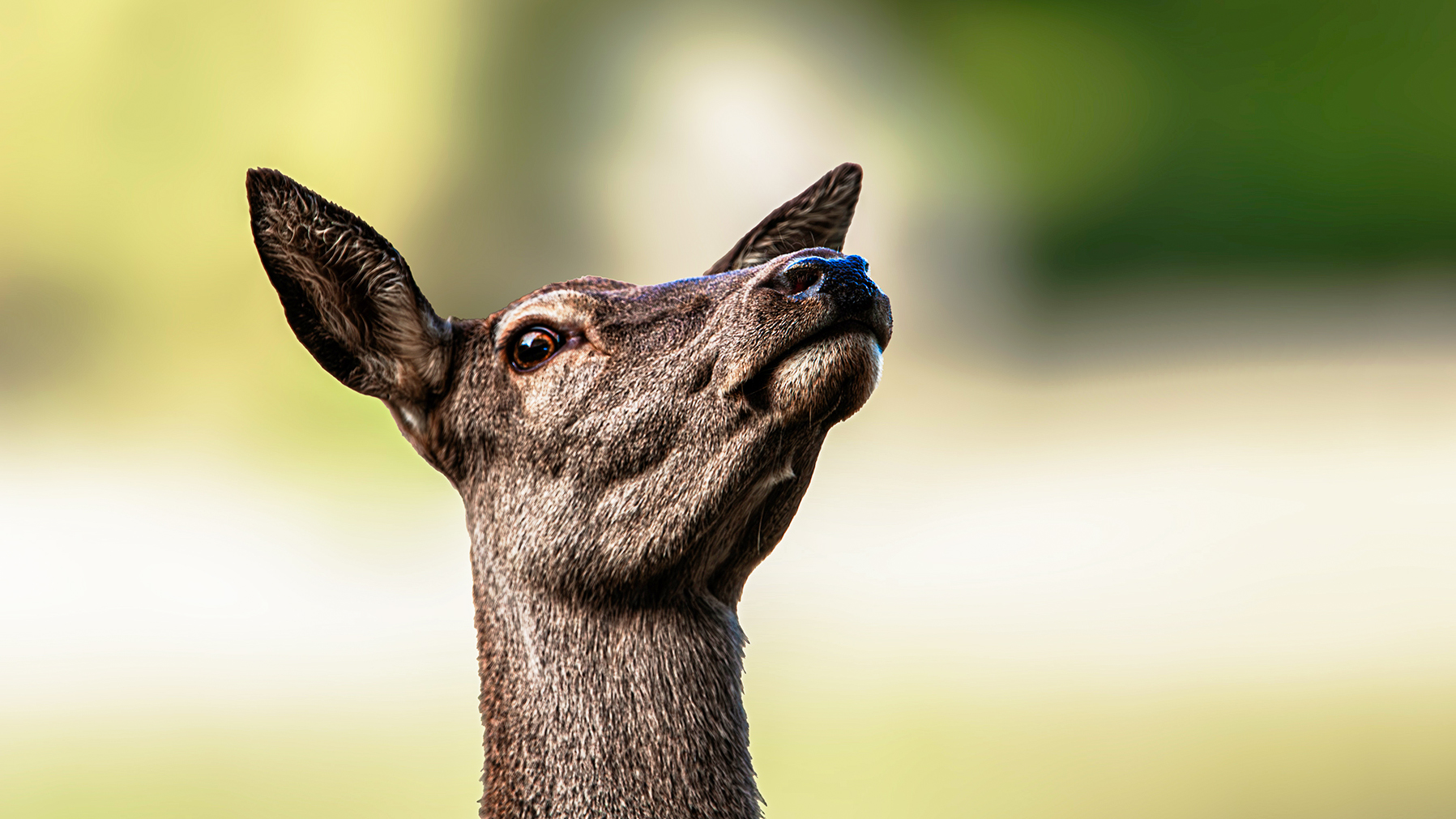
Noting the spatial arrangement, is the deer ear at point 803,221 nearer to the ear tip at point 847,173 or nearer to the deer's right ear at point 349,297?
the ear tip at point 847,173

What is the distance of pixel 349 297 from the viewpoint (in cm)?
333

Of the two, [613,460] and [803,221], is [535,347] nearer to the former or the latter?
[613,460]

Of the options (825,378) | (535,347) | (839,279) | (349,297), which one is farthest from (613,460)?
(349,297)

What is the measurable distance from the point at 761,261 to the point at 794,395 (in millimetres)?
1200

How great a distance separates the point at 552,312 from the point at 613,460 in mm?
492

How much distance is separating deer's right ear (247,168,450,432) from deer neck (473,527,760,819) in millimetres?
697

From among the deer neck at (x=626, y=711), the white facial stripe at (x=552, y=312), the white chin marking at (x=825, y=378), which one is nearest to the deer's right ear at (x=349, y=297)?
the white facial stripe at (x=552, y=312)

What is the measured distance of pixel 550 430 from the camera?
3213 mm

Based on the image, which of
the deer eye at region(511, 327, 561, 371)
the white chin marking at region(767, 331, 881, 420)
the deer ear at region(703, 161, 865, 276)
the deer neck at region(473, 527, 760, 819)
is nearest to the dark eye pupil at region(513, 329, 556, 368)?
the deer eye at region(511, 327, 561, 371)

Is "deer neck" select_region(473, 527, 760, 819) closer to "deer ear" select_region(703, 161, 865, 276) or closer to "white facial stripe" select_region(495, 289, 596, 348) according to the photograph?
"white facial stripe" select_region(495, 289, 596, 348)

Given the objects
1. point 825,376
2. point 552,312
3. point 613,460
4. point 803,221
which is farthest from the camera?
point 803,221

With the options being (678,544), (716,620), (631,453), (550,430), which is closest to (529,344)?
(550,430)

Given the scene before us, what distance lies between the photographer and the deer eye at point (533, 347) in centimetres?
330

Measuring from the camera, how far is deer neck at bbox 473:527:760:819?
10.4ft
